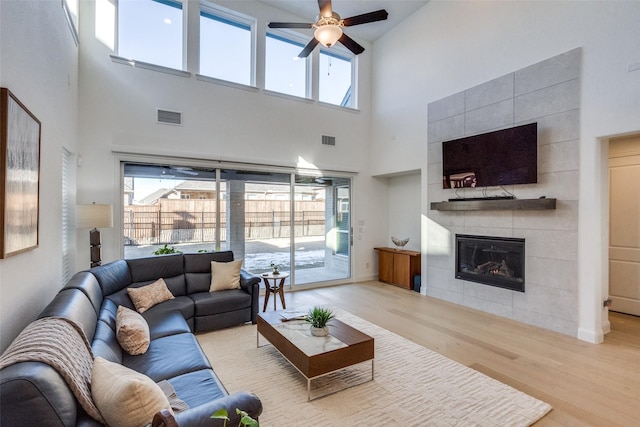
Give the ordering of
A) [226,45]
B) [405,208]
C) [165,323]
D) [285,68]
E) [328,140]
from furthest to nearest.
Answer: [405,208] → [328,140] → [285,68] → [226,45] → [165,323]

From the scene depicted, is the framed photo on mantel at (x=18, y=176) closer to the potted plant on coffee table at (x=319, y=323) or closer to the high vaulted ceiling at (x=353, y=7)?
the potted plant on coffee table at (x=319, y=323)

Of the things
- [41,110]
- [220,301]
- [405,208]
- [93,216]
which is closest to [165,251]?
[93,216]

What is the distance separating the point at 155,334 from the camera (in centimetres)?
267

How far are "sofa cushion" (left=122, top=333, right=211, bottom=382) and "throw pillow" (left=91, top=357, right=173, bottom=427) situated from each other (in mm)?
739

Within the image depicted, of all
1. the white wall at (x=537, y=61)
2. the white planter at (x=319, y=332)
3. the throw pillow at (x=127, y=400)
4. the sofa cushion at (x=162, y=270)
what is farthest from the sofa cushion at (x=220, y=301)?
the white wall at (x=537, y=61)

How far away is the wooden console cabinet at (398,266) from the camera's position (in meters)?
5.78

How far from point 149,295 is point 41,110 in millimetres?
2060

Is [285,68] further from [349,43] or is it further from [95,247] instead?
[95,247]

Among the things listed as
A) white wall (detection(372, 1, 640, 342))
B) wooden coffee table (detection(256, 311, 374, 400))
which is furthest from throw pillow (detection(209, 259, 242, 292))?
white wall (detection(372, 1, 640, 342))

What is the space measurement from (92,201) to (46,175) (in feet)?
6.26

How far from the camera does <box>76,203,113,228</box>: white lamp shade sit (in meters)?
3.58

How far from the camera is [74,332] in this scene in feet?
5.34

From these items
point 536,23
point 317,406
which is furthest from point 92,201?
point 536,23

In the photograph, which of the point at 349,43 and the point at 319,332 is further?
the point at 349,43
